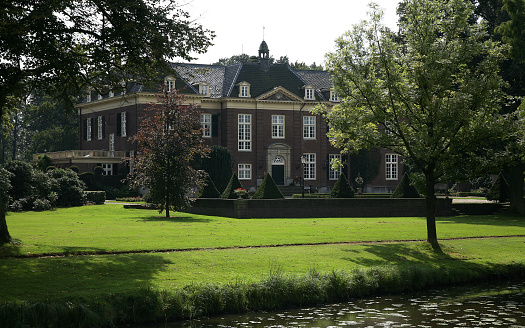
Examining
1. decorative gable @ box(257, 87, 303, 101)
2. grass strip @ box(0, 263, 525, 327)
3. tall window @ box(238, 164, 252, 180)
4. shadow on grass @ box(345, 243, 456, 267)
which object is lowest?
grass strip @ box(0, 263, 525, 327)

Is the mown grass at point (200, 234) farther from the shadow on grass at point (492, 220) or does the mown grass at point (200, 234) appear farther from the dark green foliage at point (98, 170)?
the dark green foliage at point (98, 170)

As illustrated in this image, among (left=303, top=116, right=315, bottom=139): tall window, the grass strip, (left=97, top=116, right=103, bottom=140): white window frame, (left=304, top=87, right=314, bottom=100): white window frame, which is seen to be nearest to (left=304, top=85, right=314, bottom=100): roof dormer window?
(left=304, top=87, right=314, bottom=100): white window frame

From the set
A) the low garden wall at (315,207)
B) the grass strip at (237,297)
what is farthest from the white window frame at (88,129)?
the grass strip at (237,297)

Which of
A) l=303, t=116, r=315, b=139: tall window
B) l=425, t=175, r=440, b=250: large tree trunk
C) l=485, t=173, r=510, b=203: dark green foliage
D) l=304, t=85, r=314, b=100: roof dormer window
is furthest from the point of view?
l=303, t=116, r=315, b=139: tall window

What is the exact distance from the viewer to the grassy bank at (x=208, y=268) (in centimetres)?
1153

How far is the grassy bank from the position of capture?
11531mm

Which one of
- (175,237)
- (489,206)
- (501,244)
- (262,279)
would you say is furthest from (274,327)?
(489,206)

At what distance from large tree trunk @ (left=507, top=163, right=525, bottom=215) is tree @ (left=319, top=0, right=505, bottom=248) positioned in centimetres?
1897

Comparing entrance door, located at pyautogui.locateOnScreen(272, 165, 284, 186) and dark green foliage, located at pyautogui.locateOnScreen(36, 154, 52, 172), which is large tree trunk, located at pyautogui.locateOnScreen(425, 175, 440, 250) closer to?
entrance door, located at pyautogui.locateOnScreen(272, 165, 284, 186)

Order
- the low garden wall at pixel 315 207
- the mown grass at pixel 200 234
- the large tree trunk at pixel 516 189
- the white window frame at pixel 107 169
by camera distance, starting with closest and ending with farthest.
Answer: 1. the mown grass at pixel 200 234
2. the low garden wall at pixel 315 207
3. the large tree trunk at pixel 516 189
4. the white window frame at pixel 107 169

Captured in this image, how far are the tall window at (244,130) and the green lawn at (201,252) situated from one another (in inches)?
1316

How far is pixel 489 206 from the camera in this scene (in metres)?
37.4

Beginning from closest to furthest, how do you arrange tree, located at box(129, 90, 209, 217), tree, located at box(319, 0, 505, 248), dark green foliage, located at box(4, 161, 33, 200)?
tree, located at box(319, 0, 505, 248)
tree, located at box(129, 90, 209, 217)
dark green foliage, located at box(4, 161, 33, 200)

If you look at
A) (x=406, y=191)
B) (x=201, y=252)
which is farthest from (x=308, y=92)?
(x=201, y=252)
